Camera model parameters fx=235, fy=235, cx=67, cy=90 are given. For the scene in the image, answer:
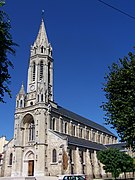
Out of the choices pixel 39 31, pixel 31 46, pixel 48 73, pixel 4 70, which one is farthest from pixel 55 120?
pixel 4 70

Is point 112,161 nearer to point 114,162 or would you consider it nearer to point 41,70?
point 114,162

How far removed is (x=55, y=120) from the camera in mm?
52250

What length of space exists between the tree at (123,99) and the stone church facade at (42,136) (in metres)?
25.0

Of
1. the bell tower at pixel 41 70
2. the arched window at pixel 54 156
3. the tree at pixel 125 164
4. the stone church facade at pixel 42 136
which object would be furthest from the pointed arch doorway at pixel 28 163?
the tree at pixel 125 164

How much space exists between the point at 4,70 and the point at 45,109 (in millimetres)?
36050

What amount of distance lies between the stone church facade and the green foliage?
6.00m

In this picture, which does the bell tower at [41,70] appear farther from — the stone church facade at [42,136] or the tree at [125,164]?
the tree at [125,164]

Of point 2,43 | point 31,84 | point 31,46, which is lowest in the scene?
point 2,43

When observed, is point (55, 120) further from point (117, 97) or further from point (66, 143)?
point (117, 97)

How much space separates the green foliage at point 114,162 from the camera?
4341cm

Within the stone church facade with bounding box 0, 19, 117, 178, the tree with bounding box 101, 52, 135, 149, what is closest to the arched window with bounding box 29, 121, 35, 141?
the stone church facade with bounding box 0, 19, 117, 178

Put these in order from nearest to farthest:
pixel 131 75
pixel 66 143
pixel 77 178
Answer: pixel 131 75, pixel 77 178, pixel 66 143

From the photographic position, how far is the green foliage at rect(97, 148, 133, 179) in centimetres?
4341

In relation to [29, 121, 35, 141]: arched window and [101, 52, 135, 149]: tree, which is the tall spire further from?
[101, 52, 135, 149]: tree
